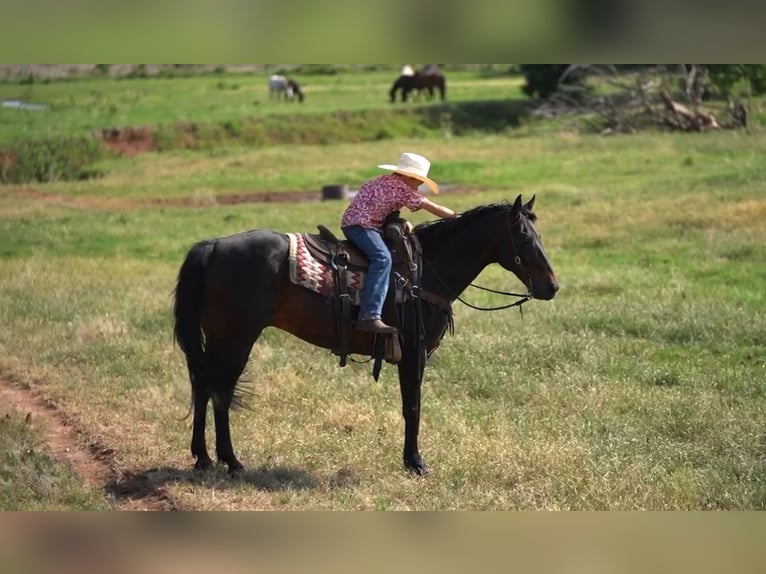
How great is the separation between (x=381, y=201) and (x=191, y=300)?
63.2 inches

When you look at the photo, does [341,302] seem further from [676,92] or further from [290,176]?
[676,92]

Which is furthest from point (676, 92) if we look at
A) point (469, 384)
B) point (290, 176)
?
point (469, 384)

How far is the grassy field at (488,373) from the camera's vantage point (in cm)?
720

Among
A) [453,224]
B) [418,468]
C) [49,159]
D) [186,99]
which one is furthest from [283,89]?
[418,468]

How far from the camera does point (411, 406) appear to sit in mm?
7746

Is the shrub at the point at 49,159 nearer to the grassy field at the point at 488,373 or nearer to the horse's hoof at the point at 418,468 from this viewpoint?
the grassy field at the point at 488,373

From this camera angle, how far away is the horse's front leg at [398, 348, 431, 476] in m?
7.58

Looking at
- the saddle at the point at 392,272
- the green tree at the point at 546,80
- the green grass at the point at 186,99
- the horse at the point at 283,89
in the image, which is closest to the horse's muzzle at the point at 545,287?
the saddle at the point at 392,272

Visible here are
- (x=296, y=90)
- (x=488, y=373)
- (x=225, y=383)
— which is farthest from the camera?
(x=296, y=90)

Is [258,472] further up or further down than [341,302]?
further down

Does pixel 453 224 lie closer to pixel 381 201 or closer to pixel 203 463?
pixel 381 201

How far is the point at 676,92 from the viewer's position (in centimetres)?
3962
